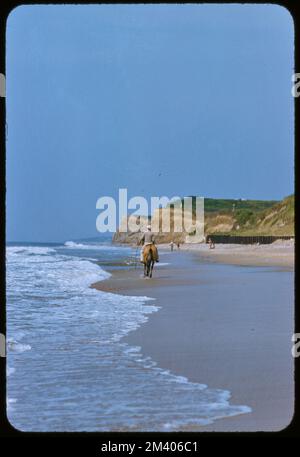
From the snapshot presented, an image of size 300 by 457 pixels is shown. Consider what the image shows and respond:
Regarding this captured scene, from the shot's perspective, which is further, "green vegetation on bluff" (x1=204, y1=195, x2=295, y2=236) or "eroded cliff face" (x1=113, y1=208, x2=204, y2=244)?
"green vegetation on bluff" (x1=204, y1=195, x2=295, y2=236)

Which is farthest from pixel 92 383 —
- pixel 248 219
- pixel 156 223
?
pixel 248 219

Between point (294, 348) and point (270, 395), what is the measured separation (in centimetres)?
112

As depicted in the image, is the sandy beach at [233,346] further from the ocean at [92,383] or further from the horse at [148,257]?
the horse at [148,257]

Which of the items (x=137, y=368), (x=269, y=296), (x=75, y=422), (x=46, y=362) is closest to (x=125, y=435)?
(x=75, y=422)

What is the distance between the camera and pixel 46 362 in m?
3.97

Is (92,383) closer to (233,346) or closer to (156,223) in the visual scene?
(233,346)

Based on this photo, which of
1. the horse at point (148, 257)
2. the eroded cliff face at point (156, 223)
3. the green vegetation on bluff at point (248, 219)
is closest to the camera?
the eroded cliff face at point (156, 223)

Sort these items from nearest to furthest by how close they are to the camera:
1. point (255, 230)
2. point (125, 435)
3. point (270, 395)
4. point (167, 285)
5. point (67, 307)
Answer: point (125, 435) → point (270, 395) → point (67, 307) → point (167, 285) → point (255, 230)

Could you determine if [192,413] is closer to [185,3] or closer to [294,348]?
[294,348]

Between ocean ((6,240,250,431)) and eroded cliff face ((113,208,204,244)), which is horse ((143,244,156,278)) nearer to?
eroded cliff face ((113,208,204,244))

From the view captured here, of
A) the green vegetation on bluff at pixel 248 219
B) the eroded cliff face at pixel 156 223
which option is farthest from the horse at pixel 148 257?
the green vegetation on bluff at pixel 248 219

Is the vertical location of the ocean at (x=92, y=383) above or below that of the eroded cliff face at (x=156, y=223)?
below

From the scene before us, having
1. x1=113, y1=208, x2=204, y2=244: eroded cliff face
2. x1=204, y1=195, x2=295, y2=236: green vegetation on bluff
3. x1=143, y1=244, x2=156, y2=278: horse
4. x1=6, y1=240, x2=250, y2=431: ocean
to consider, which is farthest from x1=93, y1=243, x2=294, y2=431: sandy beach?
x1=204, y1=195, x2=295, y2=236: green vegetation on bluff

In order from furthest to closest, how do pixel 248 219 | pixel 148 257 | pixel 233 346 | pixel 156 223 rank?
pixel 248 219, pixel 148 257, pixel 156 223, pixel 233 346
